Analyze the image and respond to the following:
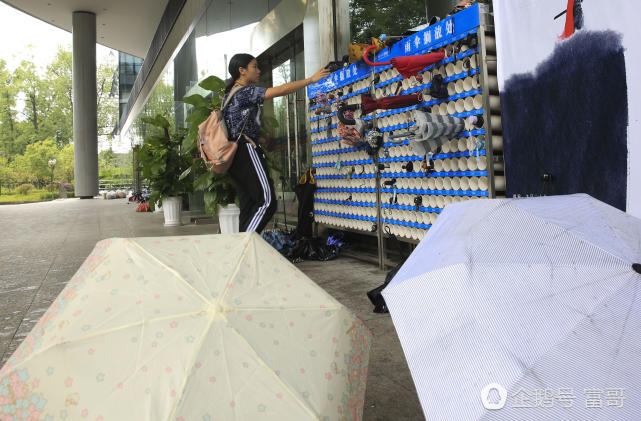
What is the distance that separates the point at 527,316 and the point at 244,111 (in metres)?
3.31

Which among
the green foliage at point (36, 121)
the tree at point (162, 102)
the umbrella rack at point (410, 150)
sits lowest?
the umbrella rack at point (410, 150)

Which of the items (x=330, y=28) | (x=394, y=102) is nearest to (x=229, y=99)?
(x=394, y=102)

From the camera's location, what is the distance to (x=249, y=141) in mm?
4168

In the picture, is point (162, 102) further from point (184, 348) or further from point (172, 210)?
point (184, 348)

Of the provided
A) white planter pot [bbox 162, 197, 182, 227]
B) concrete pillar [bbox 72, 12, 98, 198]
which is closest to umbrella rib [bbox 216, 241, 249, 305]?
white planter pot [bbox 162, 197, 182, 227]

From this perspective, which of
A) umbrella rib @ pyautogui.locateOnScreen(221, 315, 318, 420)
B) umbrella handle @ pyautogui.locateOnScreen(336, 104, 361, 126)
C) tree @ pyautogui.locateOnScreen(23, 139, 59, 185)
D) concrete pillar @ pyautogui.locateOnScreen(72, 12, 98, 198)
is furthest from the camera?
tree @ pyautogui.locateOnScreen(23, 139, 59, 185)

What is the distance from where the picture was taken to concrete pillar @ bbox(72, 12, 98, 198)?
26730 millimetres

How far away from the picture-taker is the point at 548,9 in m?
3.26

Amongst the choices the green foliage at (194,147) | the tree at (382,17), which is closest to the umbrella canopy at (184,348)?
the tree at (382,17)

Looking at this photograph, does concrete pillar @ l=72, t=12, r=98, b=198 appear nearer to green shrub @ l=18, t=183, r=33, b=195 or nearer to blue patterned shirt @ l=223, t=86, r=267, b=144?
green shrub @ l=18, t=183, r=33, b=195

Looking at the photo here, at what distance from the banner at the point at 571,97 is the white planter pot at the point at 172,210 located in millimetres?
8039

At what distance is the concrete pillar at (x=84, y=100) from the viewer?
87.7ft

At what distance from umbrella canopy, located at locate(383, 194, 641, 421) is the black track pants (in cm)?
279

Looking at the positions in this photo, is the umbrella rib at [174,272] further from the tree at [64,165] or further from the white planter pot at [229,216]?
the tree at [64,165]
